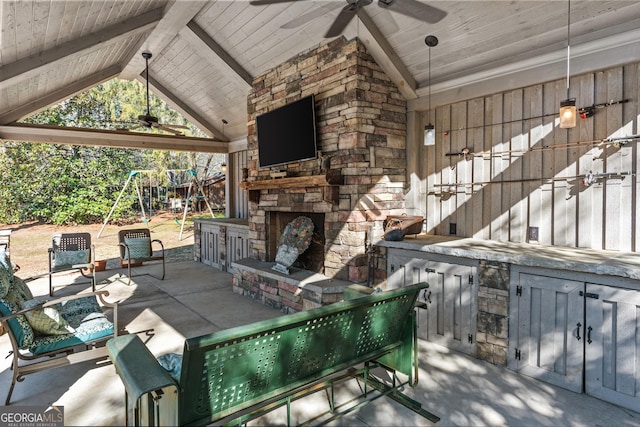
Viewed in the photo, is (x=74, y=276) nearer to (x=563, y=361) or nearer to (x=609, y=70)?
(x=563, y=361)

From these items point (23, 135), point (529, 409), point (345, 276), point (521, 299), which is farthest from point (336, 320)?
point (23, 135)

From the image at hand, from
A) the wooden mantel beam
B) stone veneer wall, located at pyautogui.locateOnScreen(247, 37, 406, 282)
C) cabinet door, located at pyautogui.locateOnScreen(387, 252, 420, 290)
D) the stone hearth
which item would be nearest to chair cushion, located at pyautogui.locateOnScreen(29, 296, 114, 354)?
the stone hearth

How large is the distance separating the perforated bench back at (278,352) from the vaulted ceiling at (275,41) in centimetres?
215

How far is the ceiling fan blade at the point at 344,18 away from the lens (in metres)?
2.64

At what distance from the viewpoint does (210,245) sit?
7.63 m

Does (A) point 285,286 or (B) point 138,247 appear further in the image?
(B) point 138,247

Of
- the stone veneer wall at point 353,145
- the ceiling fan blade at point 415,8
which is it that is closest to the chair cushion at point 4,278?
the stone veneer wall at point 353,145

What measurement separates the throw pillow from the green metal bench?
136 cm

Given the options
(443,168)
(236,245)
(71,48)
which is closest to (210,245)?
(236,245)

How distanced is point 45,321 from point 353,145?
310 cm

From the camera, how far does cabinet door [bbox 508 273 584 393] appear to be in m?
2.60

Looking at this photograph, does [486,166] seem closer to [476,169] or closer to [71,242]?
[476,169]

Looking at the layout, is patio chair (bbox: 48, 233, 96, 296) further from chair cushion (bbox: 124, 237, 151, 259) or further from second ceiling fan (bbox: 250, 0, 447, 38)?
second ceiling fan (bbox: 250, 0, 447, 38)

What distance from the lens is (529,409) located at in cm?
243
